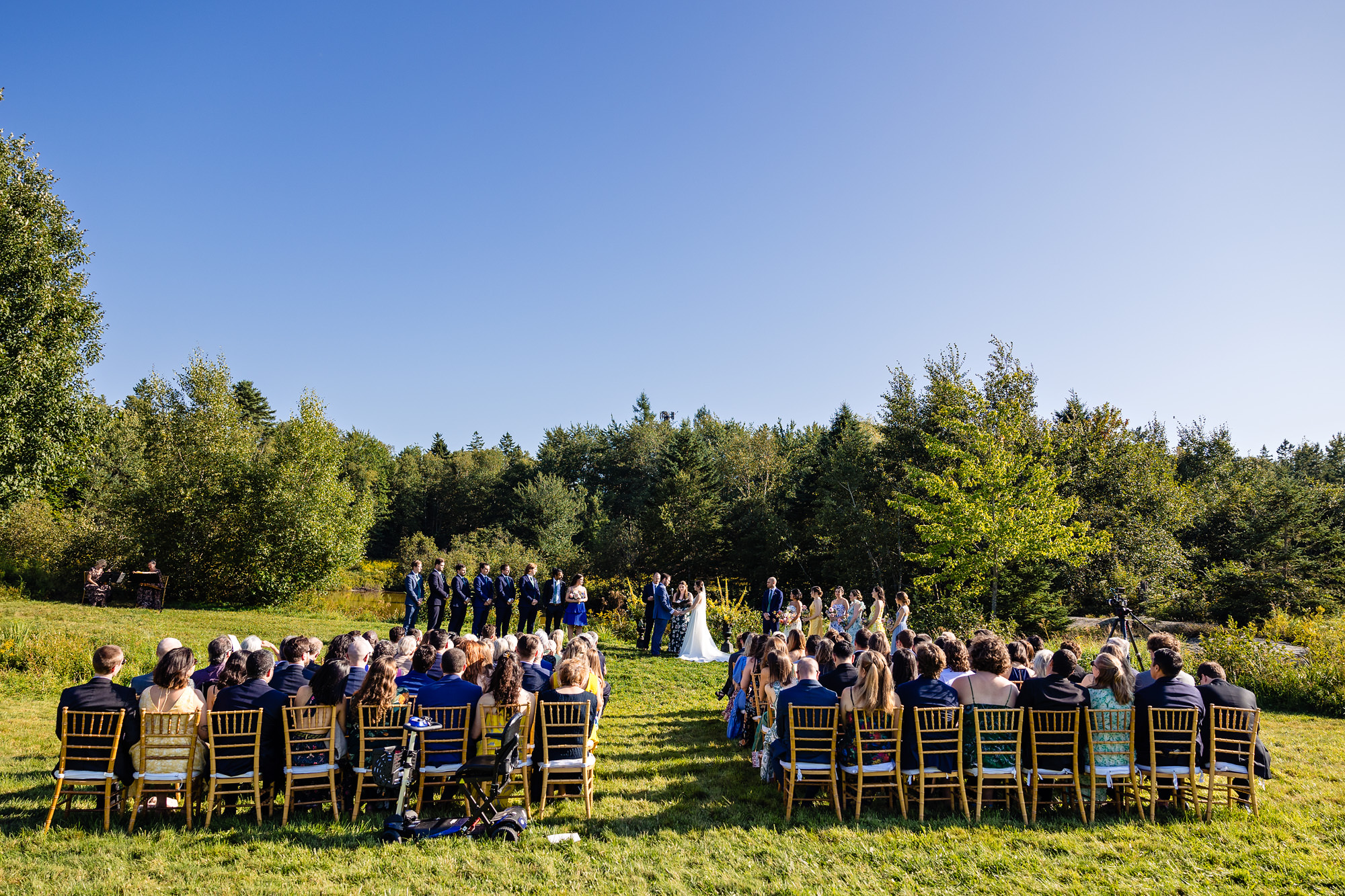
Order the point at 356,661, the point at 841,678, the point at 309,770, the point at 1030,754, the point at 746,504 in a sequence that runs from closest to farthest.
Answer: the point at 309,770, the point at 1030,754, the point at 356,661, the point at 841,678, the point at 746,504

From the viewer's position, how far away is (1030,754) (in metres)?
5.98

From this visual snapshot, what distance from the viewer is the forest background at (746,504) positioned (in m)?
19.1

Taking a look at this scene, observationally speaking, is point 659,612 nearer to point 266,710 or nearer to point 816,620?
point 816,620

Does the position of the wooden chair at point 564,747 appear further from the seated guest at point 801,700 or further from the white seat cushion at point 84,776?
the white seat cushion at point 84,776

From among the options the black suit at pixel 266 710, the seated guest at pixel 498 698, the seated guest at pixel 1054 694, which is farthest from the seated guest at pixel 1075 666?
the black suit at pixel 266 710

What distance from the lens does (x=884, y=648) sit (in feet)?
24.7

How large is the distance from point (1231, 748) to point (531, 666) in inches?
239

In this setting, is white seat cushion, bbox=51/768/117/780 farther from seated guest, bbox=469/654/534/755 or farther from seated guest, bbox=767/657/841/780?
seated guest, bbox=767/657/841/780

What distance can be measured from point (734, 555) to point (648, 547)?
454cm

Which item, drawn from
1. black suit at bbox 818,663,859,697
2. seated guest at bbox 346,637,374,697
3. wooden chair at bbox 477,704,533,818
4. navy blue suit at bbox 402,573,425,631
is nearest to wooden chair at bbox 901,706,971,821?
black suit at bbox 818,663,859,697

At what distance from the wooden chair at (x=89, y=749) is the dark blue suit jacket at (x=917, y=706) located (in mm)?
6090

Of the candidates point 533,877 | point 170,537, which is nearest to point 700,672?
point 533,877

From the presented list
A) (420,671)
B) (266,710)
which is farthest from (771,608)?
(266,710)

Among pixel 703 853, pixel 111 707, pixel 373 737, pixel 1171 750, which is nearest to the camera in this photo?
pixel 703 853
